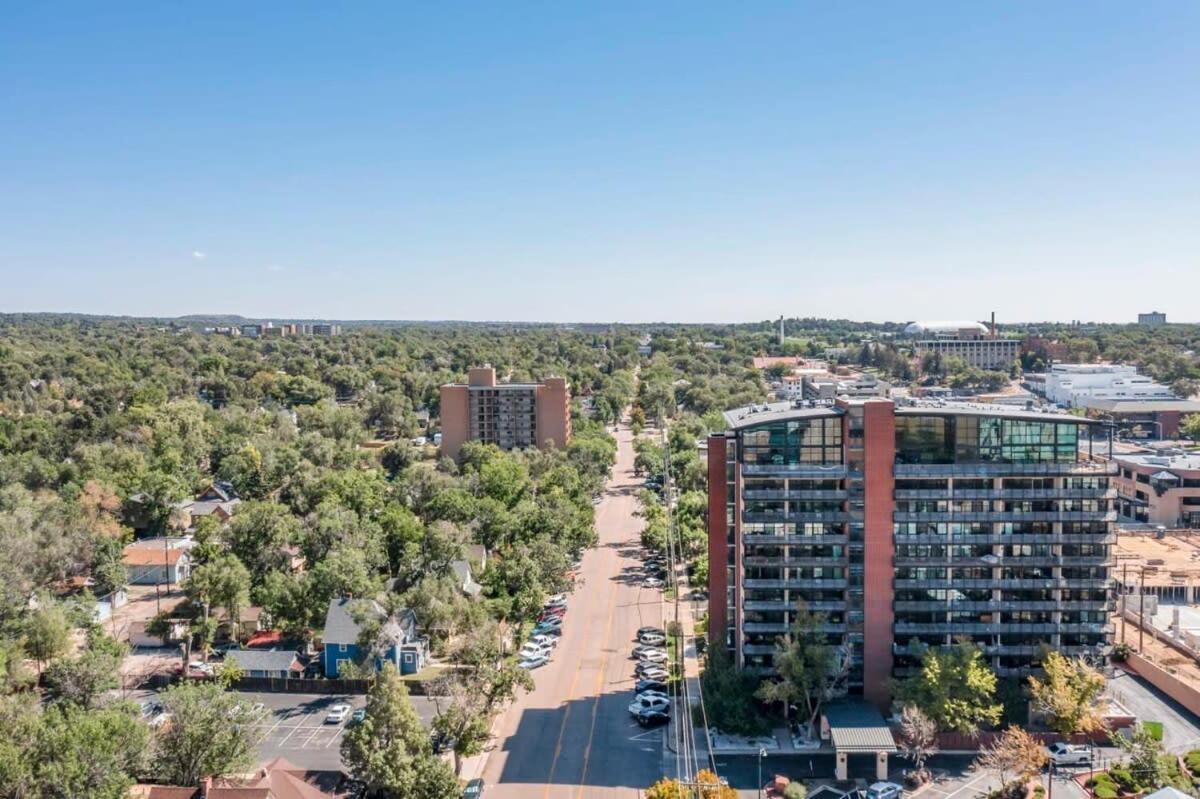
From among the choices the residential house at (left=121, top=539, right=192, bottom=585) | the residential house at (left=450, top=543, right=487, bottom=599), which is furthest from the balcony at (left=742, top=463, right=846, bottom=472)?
the residential house at (left=121, top=539, right=192, bottom=585)

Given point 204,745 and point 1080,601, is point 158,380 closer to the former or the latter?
point 204,745

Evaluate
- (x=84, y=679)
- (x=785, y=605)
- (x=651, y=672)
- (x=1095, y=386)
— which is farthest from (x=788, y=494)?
(x=1095, y=386)

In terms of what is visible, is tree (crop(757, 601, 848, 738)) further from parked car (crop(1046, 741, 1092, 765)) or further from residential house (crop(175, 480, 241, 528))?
residential house (crop(175, 480, 241, 528))

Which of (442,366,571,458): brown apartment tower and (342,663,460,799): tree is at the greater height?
(442,366,571,458): brown apartment tower

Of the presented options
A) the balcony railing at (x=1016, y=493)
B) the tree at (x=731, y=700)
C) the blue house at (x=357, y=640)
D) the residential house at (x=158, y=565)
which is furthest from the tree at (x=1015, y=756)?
the residential house at (x=158, y=565)

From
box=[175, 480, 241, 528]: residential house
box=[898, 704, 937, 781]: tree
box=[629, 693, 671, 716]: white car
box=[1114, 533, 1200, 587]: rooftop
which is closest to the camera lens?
box=[898, 704, 937, 781]: tree

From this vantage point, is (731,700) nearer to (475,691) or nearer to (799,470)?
(799,470)

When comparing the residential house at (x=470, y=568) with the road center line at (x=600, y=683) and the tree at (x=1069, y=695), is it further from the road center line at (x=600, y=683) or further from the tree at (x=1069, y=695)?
the tree at (x=1069, y=695)
